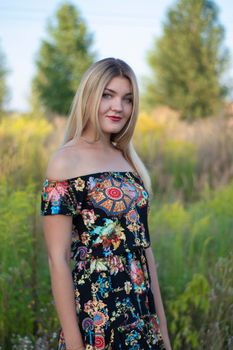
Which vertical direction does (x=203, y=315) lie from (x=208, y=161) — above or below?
below

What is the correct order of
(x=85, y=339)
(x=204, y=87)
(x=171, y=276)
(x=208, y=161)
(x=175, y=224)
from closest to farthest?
(x=85, y=339) < (x=171, y=276) < (x=175, y=224) < (x=208, y=161) < (x=204, y=87)

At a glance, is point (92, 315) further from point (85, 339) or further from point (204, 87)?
point (204, 87)

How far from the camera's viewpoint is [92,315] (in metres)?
2.19

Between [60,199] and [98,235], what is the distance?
0.21 m

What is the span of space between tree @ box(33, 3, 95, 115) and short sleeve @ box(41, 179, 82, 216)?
25.0m

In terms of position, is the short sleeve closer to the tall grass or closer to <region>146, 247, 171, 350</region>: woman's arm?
<region>146, 247, 171, 350</region>: woman's arm

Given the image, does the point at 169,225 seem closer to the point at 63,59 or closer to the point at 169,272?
the point at 169,272

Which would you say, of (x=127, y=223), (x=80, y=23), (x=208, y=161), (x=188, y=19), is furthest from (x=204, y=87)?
(x=127, y=223)

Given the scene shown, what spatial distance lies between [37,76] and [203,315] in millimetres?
26036

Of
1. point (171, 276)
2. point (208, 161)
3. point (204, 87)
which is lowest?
point (171, 276)

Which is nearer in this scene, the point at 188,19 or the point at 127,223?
the point at 127,223

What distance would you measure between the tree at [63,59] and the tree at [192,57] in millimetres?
4159

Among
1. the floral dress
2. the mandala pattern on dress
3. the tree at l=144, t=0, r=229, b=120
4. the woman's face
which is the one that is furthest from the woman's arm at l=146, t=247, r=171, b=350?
the tree at l=144, t=0, r=229, b=120

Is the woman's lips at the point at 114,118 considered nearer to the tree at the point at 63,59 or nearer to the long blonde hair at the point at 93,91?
the long blonde hair at the point at 93,91
